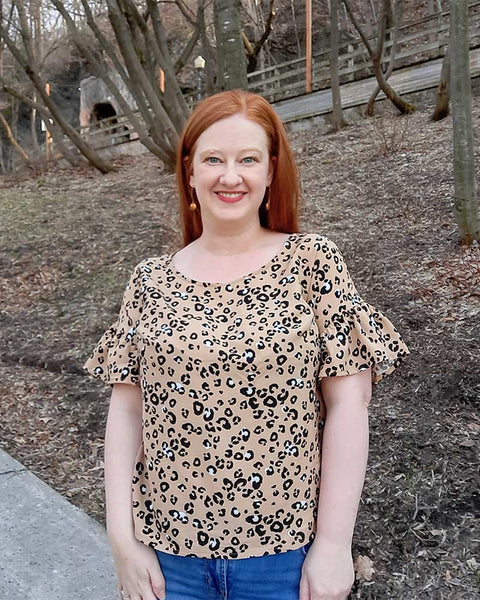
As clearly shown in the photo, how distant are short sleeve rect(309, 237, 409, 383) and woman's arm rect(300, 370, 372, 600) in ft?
0.12

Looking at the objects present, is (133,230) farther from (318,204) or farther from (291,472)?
(291,472)

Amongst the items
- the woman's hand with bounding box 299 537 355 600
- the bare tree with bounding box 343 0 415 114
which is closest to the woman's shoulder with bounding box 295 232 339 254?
the woman's hand with bounding box 299 537 355 600

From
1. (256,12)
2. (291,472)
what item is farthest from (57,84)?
(291,472)

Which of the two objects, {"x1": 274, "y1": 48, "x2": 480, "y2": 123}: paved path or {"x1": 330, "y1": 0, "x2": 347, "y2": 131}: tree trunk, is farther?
{"x1": 274, "y1": 48, "x2": 480, "y2": 123}: paved path

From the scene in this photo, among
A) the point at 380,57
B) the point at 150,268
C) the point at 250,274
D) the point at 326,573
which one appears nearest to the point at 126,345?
the point at 150,268

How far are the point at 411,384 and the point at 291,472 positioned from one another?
2435 millimetres

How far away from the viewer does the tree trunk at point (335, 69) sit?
10221mm

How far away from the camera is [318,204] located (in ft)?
24.4

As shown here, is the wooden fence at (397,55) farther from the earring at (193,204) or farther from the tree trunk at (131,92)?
the earring at (193,204)

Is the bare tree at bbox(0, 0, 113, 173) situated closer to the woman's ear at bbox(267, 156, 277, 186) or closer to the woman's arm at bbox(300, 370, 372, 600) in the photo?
the woman's ear at bbox(267, 156, 277, 186)

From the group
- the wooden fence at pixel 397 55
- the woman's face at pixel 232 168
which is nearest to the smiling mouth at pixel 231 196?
the woman's face at pixel 232 168

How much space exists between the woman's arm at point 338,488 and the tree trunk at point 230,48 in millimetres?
4649

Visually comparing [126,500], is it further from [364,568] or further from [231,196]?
[364,568]

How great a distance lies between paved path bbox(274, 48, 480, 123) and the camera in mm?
12195
